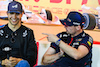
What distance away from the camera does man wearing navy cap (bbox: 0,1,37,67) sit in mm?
1974

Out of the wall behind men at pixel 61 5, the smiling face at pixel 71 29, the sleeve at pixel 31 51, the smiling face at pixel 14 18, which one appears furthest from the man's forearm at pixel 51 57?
the wall behind men at pixel 61 5

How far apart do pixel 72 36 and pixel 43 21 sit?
729 mm

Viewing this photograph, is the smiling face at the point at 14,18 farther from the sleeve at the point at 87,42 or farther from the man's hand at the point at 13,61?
the sleeve at the point at 87,42

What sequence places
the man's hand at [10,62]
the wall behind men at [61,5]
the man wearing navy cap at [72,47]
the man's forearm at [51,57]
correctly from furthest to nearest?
the wall behind men at [61,5], the man's forearm at [51,57], the man's hand at [10,62], the man wearing navy cap at [72,47]

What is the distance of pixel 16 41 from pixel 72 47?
2.34 ft

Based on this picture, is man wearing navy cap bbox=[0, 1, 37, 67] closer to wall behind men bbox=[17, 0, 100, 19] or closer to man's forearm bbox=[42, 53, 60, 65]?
man's forearm bbox=[42, 53, 60, 65]

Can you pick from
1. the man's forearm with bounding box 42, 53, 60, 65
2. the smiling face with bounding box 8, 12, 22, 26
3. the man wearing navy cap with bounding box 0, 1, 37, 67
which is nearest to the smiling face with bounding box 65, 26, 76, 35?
the man's forearm with bounding box 42, 53, 60, 65

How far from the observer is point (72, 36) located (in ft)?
6.39

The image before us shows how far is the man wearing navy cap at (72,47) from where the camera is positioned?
5.57 ft

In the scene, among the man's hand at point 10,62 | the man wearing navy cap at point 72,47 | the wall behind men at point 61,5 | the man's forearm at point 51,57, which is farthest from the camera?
the wall behind men at point 61,5

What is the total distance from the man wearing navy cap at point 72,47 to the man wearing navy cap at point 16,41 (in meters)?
0.23

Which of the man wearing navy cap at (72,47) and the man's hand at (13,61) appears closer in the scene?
the man wearing navy cap at (72,47)

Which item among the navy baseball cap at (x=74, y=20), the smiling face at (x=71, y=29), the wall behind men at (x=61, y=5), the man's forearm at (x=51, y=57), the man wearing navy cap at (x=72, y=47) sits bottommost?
the man's forearm at (x=51, y=57)

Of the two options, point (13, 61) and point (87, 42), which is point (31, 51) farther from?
point (87, 42)
